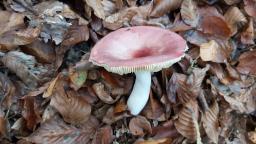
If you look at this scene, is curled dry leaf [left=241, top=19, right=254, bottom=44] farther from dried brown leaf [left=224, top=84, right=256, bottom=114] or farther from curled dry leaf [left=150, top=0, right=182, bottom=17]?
curled dry leaf [left=150, top=0, right=182, bottom=17]

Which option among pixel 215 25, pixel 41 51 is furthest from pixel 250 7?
pixel 41 51

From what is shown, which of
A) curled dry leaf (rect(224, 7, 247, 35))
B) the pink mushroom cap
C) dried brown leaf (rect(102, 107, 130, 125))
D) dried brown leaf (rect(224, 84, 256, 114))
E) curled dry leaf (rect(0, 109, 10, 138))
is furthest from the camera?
curled dry leaf (rect(224, 7, 247, 35))

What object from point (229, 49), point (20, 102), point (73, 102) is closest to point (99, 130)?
point (73, 102)

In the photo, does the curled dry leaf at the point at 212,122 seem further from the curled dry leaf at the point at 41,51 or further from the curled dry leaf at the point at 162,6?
the curled dry leaf at the point at 41,51

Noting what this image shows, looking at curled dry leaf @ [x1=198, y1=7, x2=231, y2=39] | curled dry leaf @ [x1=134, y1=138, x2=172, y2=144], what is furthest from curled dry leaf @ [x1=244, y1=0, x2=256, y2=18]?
curled dry leaf @ [x1=134, y1=138, x2=172, y2=144]

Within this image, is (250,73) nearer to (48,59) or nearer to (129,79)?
(129,79)
